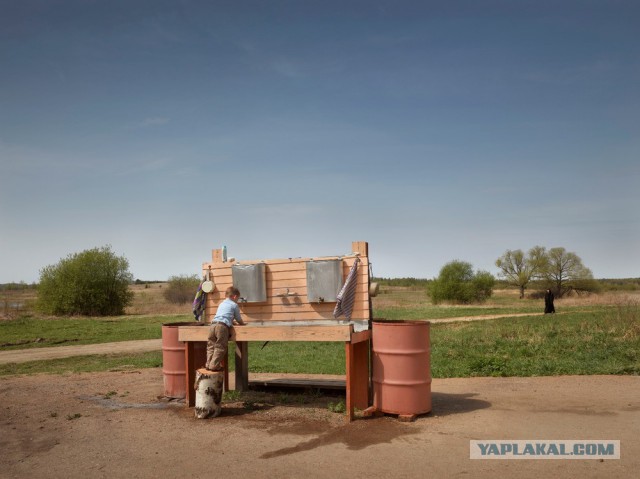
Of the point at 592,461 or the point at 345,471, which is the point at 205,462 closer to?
the point at 345,471

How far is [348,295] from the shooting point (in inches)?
331

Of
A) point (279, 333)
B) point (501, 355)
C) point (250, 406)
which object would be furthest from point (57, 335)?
point (279, 333)

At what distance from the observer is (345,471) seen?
5785mm

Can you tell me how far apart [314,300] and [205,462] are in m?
3.08

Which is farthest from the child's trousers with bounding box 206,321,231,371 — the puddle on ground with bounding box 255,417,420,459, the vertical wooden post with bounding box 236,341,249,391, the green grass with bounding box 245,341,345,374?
the green grass with bounding box 245,341,345,374

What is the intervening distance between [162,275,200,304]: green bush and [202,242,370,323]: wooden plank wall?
58286 mm

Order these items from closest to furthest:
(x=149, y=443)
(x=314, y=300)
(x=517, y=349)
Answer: (x=149, y=443) < (x=314, y=300) < (x=517, y=349)

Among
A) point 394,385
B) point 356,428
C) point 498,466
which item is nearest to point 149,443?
point 356,428

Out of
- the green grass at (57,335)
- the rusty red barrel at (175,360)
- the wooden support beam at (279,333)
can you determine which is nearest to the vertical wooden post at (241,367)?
the rusty red barrel at (175,360)

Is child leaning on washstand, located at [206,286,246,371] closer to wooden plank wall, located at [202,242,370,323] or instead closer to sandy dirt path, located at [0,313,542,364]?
wooden plank wall, located at [202,242,370,323]

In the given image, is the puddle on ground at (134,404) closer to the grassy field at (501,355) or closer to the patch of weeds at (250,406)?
the patch of weeds at (250,406)

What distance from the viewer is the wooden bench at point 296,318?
315 inches

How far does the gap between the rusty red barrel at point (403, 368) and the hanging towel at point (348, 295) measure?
0.57m

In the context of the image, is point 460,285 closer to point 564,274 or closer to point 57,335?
point 564,274
